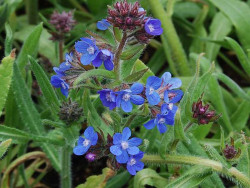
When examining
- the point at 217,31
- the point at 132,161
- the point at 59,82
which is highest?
the point at 59,82

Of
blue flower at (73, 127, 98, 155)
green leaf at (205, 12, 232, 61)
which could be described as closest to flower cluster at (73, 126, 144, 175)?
blue flower at (73, 127, 98, 155)

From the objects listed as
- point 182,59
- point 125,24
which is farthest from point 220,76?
point 125,24

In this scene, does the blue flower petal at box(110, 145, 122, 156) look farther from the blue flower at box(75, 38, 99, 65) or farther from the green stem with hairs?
the green stem with hairs

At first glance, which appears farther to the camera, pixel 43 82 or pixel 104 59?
pixel 43 82

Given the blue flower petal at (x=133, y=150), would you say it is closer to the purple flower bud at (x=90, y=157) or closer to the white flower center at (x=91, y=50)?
the purple flower bud at (x=90, y=157)

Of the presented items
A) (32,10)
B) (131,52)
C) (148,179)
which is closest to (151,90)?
(131,52)

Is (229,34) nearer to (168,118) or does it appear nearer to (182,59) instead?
(182,59)

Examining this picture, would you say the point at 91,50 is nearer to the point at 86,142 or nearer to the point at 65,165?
the point at 86,142
